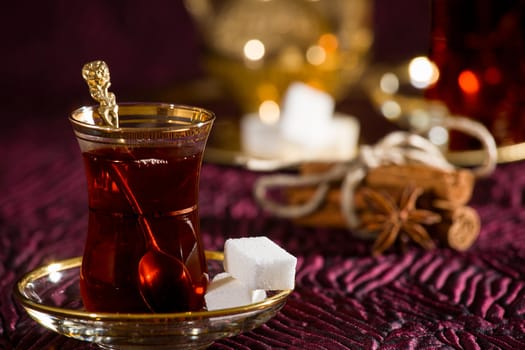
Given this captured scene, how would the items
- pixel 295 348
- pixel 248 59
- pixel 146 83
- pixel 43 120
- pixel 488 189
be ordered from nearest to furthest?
pixel 295 348 → pixel 488 189 → pixel 248 59 → pixel 43 120 → pixel 146 83

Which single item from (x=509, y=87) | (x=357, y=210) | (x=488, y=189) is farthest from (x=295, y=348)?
(x=509, y=87)

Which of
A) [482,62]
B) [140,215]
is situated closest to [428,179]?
[482,62]

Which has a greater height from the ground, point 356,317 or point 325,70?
point 325,70

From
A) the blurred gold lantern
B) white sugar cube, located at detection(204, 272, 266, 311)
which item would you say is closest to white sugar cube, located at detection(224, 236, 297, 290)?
white sugar cube, located at detection(204, 272, 266, 311)

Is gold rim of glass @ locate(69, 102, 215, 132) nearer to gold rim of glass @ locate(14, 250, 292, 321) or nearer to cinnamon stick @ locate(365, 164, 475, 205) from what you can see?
gold rim of glass @ locate(14, 250, 292, 321)

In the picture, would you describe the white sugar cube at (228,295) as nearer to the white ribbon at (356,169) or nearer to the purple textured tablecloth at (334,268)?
the purple textured tablecloth at (334,268)

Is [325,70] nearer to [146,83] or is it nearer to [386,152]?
[386,152]
